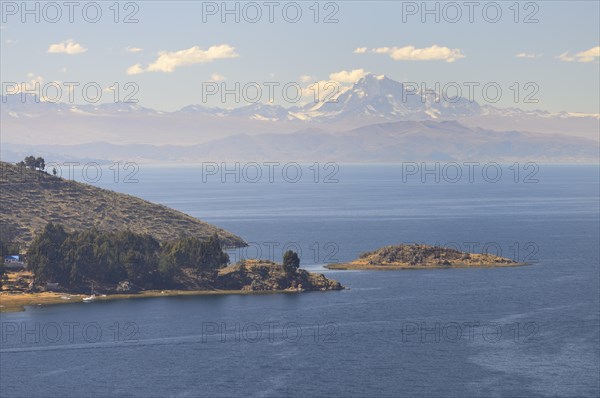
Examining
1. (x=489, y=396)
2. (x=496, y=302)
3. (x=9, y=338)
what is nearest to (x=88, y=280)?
(x=9, y=338)

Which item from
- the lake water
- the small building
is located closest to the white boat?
the lake water

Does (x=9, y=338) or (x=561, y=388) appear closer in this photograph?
(x=561, y=388)

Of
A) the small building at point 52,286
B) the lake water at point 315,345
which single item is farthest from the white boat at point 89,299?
the small building at point 52,286

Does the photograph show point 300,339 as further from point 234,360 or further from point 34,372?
point 34,372

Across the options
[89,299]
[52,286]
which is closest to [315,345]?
[89,299]

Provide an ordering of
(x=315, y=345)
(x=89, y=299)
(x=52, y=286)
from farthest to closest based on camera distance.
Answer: (x=52, y=286), (x=89, y=299), (x=315, y=345)

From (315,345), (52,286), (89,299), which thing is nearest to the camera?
(315,345)

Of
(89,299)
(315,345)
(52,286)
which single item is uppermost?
(52,286)

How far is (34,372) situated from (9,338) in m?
21.9

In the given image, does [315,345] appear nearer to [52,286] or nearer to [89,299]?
[89,299]

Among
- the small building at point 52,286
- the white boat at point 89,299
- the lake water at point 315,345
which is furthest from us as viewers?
the small building at point 52,286

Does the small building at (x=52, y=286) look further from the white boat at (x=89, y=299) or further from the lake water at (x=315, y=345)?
the lake water at (x=315, y=345)

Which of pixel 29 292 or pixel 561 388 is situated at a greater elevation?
pixel 29 292

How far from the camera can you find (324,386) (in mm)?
126625
